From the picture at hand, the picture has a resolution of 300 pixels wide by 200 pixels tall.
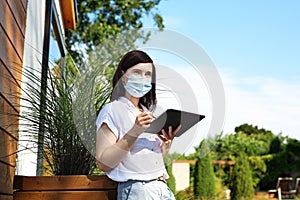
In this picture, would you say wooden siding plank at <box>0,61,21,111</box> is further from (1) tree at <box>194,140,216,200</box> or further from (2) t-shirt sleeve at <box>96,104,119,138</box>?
(1) tree at <box>194,140,216,200</box>

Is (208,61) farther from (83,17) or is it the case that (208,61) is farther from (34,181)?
(83,17)

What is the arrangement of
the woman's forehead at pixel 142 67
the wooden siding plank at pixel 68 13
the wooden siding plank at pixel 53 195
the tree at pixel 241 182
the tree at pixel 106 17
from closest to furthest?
1. the woman's forehead at pixel 142 67
2. the wooden siding plank at pixel 53 195
3. the wooden siding plank at pixel 68 13
4. the tree at pixel 241 182
5. the tree at pixel 106 17

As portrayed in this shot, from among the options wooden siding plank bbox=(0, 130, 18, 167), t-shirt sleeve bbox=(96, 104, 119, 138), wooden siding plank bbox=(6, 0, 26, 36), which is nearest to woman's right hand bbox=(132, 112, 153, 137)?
t-shirt sleeve bbox=(96, 104, 119, 138)

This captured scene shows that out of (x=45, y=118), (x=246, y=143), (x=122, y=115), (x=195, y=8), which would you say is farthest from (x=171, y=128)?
(x=246, y=143)

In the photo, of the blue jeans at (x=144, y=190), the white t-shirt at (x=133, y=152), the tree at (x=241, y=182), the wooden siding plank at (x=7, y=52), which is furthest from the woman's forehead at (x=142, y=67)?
the tree at (x=241, y=182)

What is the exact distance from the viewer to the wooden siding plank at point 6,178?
2044mm

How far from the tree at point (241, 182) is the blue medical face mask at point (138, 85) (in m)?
10.5

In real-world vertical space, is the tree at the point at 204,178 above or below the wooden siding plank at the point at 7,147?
below

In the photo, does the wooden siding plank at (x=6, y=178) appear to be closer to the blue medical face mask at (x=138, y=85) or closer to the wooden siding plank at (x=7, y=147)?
the wooden siding plank at (x=7, y=147)

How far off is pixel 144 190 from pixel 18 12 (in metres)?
1.26

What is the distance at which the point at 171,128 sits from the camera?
1733mm

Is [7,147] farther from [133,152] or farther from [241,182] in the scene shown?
[241,182]

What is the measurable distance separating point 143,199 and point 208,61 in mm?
605

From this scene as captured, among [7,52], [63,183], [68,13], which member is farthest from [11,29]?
[68,13]
